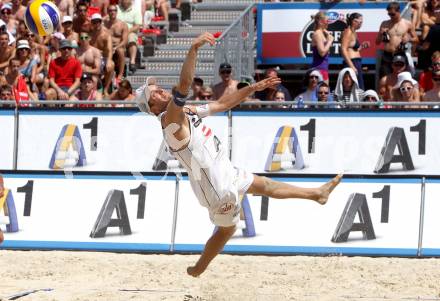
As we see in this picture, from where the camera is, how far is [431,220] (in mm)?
11680

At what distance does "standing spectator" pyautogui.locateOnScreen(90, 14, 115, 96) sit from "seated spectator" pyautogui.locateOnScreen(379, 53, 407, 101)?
4.41m

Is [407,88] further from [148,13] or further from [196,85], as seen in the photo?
[148,13]

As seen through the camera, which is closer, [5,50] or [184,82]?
[184,82]

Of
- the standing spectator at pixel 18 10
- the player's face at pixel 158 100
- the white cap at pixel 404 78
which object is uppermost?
the standing spectator at pixel 18 10

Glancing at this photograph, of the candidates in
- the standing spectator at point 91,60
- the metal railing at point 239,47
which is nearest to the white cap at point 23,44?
the standing spectator at point 91,60

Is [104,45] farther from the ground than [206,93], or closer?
farther from the ground

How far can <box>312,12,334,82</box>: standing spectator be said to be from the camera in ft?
49.8

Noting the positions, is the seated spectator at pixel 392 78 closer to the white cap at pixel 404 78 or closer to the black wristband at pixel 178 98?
the white cap at pixel 404 78

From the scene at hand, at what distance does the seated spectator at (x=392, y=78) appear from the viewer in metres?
14.4

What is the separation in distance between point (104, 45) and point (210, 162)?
830cm

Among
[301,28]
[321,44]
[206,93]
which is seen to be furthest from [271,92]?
[301,28]

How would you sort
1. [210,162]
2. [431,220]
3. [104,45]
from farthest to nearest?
1. [104,45]
2. [431,220]
3. [210,162]

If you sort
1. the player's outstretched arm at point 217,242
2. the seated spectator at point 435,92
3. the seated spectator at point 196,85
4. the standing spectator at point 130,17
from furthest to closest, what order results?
the standing spectator at point 130,17
the seated spectator at point 196,85
the seated spectator at point 435,92
the player's outstretched arm at point 217,242

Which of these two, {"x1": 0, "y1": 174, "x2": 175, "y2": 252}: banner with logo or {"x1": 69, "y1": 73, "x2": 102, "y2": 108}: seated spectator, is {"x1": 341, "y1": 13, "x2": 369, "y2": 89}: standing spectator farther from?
{"x1": 0, "y1": 174, "x2": 175, "y2": 252}: banner with logo
